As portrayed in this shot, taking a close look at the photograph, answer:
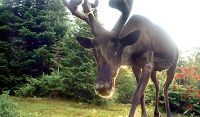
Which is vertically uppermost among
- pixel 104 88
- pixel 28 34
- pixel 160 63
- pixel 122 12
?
pixel 28 34

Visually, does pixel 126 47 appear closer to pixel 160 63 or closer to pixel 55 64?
pixel 160 63

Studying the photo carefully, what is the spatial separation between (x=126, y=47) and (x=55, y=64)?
1678 centimetres

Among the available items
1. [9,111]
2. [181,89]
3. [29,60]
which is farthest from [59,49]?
[9,111]

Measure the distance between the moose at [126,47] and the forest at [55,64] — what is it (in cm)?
1204

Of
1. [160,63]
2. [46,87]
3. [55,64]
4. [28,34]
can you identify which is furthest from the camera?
[28,34]

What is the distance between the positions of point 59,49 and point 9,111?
12.8 m

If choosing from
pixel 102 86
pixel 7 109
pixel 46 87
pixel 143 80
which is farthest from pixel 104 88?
pixel 46 87

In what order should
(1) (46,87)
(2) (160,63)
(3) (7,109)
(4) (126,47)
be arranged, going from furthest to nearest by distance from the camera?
(1) (46,87) < (3) (7,109) < (2) (160,63) < (4) (126,47)

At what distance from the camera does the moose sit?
7.55 ft

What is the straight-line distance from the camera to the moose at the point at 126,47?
2301mm

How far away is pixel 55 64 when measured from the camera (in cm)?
1895

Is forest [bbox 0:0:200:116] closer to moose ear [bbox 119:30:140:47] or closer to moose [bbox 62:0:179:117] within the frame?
moose [bbox 62:0:179:117]

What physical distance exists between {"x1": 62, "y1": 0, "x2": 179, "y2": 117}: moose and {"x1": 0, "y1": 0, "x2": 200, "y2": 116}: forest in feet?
39.5

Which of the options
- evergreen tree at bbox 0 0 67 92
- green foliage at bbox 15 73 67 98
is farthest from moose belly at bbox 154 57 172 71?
evergreen tree at bbox 0 0 67 92
